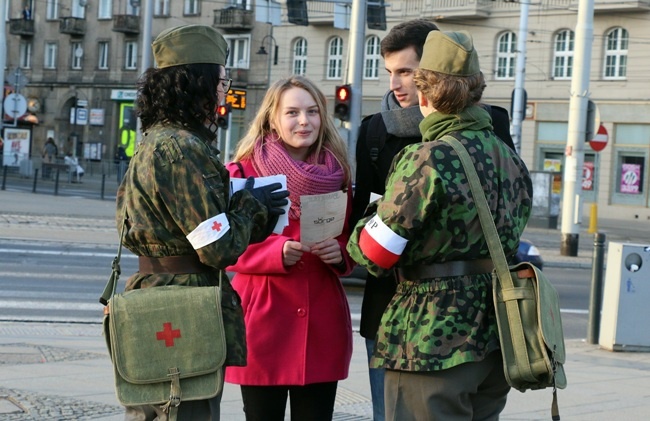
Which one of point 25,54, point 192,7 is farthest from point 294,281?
point 25,54

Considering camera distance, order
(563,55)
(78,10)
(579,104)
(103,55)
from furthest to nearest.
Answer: (78,10)
(103,55)
(563,55)
(579,104)

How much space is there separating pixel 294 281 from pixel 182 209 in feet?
2.98

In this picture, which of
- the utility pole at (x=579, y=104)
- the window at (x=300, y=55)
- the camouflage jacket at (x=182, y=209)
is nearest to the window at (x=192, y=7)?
the window at (x=300, y=55)

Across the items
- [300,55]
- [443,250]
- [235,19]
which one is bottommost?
[443,250]

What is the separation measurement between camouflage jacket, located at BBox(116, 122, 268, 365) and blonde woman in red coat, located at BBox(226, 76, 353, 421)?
511mm

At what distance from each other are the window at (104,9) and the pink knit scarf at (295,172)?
59.4 m

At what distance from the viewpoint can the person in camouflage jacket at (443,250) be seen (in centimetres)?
369

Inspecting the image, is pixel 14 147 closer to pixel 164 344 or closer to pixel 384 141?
pixel 384 141

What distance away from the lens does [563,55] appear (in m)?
42.1

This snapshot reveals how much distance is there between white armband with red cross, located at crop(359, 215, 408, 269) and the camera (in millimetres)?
3699

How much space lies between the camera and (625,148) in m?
39.8

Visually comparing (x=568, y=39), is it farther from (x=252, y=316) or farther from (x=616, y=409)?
(x=252, y=316)

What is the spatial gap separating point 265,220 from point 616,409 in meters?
3.89

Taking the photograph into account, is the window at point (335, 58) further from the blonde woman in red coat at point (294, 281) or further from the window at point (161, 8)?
the blonde woman in red coat at point (294, 281)
